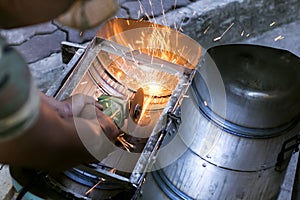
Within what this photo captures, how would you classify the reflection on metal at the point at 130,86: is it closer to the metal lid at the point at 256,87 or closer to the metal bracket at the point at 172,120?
the metal bracket at the point at 172,120

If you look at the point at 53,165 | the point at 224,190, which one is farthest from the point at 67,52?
the point at 53,165

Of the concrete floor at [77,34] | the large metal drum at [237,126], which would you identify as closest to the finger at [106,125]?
the large metal drum at [237,126]

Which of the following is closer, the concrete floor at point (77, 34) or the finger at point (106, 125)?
the finger at point (106, 125)

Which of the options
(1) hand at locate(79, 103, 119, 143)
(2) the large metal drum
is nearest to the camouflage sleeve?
(1) hand at locate(79, 103, 119, 143)

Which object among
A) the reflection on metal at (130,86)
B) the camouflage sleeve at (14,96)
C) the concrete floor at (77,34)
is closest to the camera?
the camouflage sleeve at (14,96)

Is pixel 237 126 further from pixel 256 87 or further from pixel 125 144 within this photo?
pixel 125 144

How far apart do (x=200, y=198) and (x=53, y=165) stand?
1.40 meters

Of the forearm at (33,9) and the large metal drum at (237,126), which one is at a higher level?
the forearm at (33,9)

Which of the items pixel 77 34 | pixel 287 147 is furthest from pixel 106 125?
pixel 77 34

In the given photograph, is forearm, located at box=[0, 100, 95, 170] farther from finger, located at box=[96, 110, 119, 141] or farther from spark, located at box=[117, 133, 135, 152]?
spark, located at box=[117, 133, 135, 152]

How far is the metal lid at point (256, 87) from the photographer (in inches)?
97.2

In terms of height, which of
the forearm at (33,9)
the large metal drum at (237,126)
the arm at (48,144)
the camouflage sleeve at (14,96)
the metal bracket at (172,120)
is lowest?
the large metal drum at (237,126)

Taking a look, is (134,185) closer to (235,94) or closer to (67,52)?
(67,52)

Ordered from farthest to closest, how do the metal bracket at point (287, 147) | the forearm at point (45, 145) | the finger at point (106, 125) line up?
the metal bracket at point (287, 147) → the finger at point (106, 125) → the forearm at point (45, 145)
